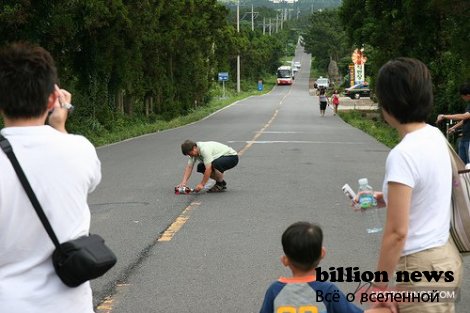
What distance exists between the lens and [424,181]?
10.5 feet

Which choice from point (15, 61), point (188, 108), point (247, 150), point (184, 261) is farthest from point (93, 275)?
point (188, 108)

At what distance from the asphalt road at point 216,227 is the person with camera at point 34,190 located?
3029 mm

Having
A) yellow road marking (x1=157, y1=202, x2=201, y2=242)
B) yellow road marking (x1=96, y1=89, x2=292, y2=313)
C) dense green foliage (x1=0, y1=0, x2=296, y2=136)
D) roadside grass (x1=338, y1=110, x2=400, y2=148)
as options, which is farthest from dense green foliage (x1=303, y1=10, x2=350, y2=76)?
yellow road marking (x1=96, y1=89, x2=292, y2=313)

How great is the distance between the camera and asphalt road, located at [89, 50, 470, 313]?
251 inches

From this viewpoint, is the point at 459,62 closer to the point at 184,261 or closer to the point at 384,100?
the point at 184,261

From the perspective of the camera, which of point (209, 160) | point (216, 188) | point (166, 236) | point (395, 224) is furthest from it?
point (216, 188)

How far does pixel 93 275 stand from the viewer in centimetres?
294

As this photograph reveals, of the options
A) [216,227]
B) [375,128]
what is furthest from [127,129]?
[216,227]

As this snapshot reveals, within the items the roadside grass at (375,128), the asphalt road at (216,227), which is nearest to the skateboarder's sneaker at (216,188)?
the asphalt road at (216,227)

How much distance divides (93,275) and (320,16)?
401 ft

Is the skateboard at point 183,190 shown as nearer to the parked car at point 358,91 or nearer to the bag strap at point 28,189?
the bag strap at point 28,189

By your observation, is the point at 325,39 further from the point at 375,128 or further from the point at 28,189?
the point at 28,189

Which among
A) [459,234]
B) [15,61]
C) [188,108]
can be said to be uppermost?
[15,61]

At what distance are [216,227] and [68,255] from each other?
6.31m
